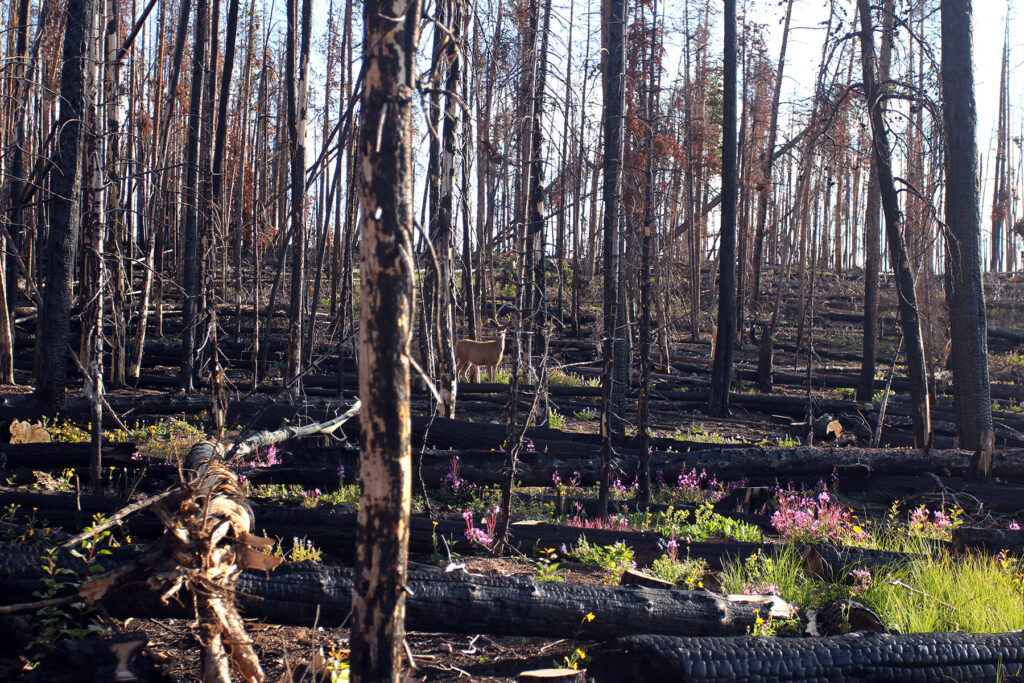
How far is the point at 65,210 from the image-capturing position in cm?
895

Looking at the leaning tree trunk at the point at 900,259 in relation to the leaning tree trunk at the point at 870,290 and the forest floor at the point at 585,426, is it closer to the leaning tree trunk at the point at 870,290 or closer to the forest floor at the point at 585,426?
the forest floor at the point at 585,426

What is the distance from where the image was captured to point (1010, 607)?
4.52 meters

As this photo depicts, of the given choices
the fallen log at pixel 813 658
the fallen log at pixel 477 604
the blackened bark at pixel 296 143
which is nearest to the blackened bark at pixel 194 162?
the blackened bark at pixel 296 143

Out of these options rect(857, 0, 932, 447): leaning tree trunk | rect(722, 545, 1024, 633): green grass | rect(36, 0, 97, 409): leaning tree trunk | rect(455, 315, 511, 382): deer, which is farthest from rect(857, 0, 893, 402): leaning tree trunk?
rect(36, 0, 97, 409): leaning tree trunk

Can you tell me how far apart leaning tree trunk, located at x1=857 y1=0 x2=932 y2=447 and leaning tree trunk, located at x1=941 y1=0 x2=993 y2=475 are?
0.43 metres

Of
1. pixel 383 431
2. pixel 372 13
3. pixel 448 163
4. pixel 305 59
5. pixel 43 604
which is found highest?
pixel 305 59

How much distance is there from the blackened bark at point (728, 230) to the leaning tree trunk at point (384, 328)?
1128 centimetres

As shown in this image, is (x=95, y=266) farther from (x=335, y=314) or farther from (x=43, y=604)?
(x=335, y=314)

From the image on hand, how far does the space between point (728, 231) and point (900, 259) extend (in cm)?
385

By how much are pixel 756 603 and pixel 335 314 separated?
1815 centimetres

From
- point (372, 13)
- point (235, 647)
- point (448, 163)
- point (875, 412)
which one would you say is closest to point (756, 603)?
point (235, 647)

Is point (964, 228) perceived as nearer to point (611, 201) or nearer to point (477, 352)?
point (611, 201)

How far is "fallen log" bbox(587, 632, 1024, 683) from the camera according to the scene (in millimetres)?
3510

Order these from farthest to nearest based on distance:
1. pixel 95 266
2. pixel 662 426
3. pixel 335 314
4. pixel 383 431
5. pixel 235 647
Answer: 1. pixel 335 314
2. pixel 662 426
3. pixel 95 266
4. pixel 235 647
5. pixel 383 431
